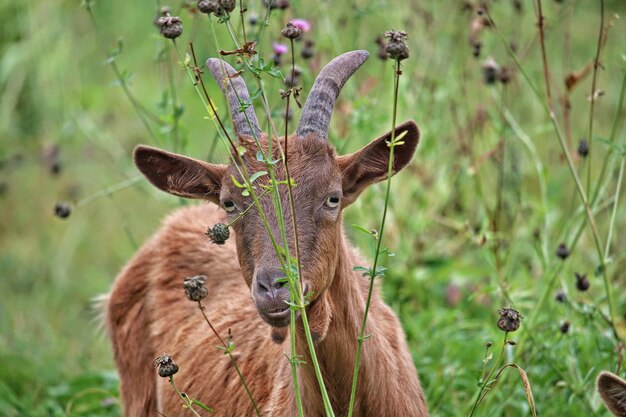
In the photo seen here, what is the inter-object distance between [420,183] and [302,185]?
386 cm

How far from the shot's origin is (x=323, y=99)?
14.5 feet

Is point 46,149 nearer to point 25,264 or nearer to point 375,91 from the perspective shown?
point 25,264

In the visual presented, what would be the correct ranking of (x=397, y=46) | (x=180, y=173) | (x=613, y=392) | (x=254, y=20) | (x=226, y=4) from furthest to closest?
1. (x=254, y=20)
2. (x=180, y=173)
3. (x=613, y=392)
4. (x=226, y=4)
5. (x=397, y=46)

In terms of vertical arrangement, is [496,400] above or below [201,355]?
below

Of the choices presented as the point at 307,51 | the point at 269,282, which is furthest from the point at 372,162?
the point at 307,51

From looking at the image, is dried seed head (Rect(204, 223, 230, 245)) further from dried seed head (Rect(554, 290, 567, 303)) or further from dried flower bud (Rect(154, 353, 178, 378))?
dried seed head (Rect(554, 290, 567, 303))

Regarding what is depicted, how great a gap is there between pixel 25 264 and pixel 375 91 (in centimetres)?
396

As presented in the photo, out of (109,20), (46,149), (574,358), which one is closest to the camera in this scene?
(574,358)

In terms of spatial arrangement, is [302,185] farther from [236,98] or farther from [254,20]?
[254,20]

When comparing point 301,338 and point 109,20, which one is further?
point 109,20

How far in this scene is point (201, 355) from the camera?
5801 millimetres

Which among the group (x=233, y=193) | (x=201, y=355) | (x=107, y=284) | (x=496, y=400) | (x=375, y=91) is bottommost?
(x=107, y=284)

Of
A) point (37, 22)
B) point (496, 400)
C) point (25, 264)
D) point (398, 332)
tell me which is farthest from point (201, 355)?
point (37, 22)

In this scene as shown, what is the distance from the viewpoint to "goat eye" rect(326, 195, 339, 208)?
4383mm
